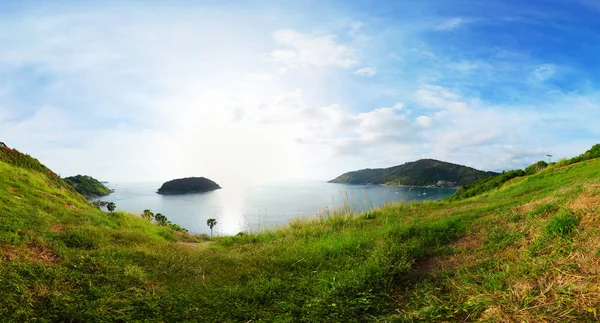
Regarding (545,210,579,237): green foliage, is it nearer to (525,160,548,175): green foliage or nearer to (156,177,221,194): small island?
(525,160,548,175): green foliage

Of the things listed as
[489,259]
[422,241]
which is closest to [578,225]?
[489,259]

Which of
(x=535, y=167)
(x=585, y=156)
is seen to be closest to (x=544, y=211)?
(x=585, y=156)

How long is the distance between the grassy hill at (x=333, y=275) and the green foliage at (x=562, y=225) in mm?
18

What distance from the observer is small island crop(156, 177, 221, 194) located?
104m

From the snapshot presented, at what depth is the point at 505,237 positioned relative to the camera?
5.95m

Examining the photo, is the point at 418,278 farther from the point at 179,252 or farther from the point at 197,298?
the point at 179,252

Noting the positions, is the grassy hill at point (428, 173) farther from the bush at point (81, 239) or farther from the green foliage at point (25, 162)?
the bush at point (81, 239)

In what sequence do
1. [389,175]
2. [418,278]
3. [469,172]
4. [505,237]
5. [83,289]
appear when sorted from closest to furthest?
[83,289], [418,278], [505,237], [469,172], [389,175]

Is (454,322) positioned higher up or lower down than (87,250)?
lower down

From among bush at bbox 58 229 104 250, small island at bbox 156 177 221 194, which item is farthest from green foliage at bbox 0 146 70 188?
small island at bbox 156 177 221 194

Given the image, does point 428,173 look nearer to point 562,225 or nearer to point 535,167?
point 535,167

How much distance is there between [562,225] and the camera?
5.12 metres

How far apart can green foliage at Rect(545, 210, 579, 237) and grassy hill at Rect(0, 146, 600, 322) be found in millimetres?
18

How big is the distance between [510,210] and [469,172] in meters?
99.6
